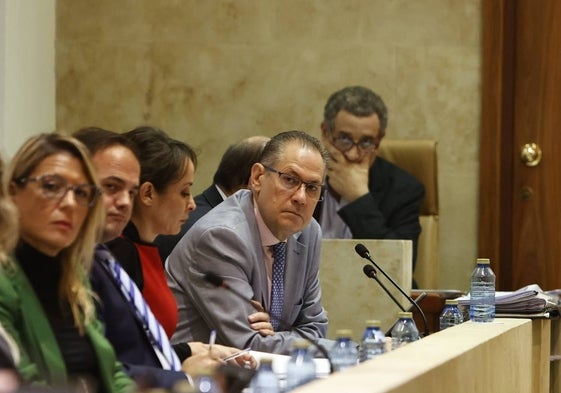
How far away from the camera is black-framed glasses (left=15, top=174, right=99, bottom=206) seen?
317 centimetres

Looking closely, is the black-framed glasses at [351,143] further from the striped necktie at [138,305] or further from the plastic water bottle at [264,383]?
the plastic water bottle at [264,383]

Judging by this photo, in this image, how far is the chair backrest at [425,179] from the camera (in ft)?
23.5

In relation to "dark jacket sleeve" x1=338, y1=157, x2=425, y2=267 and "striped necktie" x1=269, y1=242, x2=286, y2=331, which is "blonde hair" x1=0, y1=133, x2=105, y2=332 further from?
"dark jacket sleeve" x1=338, y1=157, x2=425, y2=267

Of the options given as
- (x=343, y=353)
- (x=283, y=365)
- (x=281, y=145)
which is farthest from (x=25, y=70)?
(x=343, y=353)

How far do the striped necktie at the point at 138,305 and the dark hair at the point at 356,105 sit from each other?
3.40 metres

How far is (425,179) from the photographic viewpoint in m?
7.17

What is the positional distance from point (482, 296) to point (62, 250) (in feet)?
6.49

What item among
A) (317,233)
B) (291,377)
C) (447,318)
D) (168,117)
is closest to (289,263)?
(317,233)

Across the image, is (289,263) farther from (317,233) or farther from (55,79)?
(55,79)

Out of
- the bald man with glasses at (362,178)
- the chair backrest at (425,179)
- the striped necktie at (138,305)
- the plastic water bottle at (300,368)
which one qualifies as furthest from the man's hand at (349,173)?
the plastic water bottle at (300,368)

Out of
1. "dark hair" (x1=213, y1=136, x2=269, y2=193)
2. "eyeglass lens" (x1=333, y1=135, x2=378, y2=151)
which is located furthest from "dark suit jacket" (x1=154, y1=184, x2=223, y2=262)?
"eyeglass lens" (x1=333, y1=135, x2=378, y2=151)

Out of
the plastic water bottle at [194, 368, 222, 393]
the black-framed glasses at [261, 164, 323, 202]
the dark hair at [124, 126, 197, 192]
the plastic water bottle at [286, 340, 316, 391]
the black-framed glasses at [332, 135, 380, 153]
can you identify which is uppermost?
the black-framed glasses at [332, 135, 380, 153]

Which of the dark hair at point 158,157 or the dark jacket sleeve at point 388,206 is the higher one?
the dark hair at point 158,157

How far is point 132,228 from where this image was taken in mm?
4012
